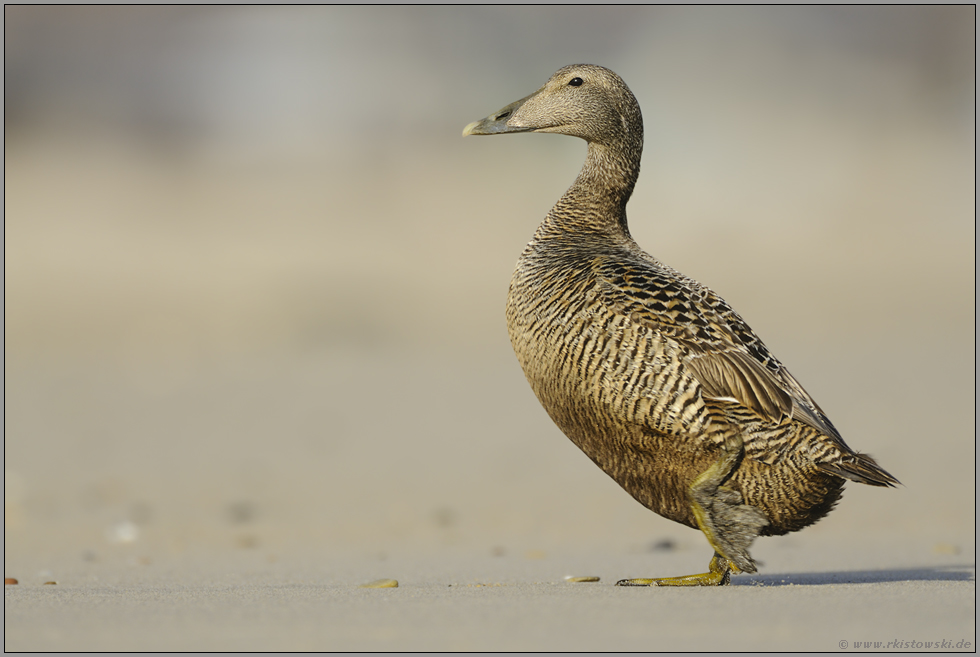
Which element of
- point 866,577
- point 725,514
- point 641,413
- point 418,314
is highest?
point 418,314

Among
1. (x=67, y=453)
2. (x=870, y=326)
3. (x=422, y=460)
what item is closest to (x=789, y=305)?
(x=870, y=326)

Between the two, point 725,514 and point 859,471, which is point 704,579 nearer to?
point 725,514

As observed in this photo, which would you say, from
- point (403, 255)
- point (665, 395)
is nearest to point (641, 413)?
point (665, 395)

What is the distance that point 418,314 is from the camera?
1527 centimetres

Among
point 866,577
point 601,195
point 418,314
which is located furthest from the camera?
point 418,314

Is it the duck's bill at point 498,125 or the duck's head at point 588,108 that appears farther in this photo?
the duck's bill at point 498,125

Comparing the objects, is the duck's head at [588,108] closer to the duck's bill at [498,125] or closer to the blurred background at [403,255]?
the duck's bill at [498,125]

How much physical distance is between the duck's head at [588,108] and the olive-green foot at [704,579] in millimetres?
1980

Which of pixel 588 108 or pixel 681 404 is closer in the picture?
pixel 681 404

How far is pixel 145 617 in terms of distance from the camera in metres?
3.52

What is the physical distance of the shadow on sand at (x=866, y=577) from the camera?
14.7 feet

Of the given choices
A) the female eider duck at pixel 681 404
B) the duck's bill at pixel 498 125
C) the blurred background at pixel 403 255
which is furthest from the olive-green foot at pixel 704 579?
the duck's bill at pixel 498 125

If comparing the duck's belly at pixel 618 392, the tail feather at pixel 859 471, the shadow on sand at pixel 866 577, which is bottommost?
the shadow on sand at pixel 866 577

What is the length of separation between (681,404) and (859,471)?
0.66 metres
